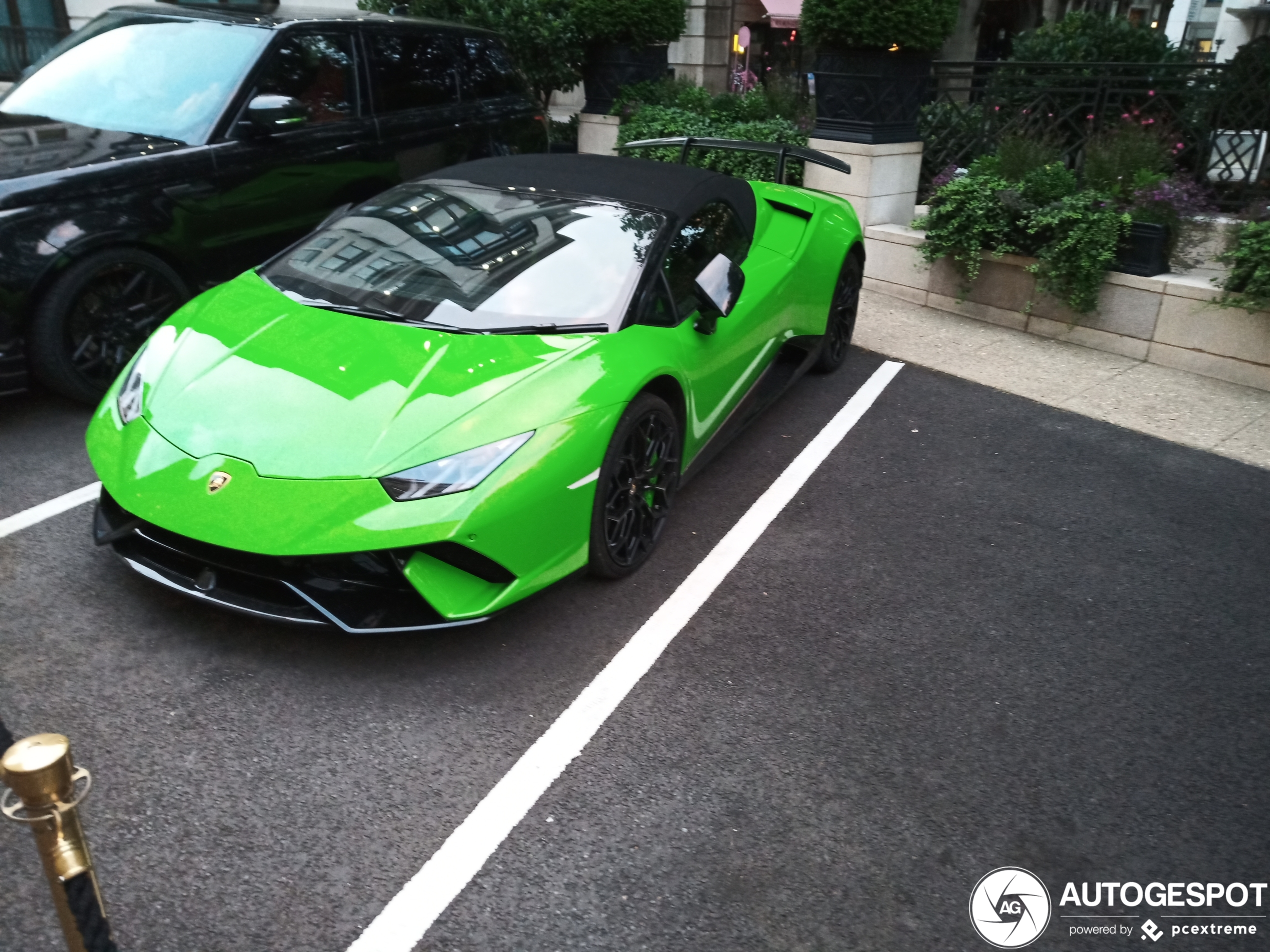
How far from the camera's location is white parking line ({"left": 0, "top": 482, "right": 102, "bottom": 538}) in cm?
384

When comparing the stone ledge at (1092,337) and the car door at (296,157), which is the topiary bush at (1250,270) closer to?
the stone ledge at (1092,337)

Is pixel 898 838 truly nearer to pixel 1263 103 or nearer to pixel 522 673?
pixel 522 673

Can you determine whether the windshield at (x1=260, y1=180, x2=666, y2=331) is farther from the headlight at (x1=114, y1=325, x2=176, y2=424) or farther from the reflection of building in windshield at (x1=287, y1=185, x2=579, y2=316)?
the headlight at (x1=114, y1=325, x2=176, y2=424)

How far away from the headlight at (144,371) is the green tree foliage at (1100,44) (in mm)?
8477

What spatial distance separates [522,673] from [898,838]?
1204mm

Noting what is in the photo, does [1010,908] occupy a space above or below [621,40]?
below

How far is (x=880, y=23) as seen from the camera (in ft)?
24.9

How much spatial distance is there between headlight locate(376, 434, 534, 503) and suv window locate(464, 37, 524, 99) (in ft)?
14.6

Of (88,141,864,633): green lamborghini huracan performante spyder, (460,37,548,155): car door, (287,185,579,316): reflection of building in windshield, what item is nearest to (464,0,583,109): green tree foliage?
(460,37,548,155): car door

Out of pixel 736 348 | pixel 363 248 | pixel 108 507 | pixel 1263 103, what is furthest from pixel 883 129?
pixel 108 507

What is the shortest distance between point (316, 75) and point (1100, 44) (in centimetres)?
747

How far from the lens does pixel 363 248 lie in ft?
13.4

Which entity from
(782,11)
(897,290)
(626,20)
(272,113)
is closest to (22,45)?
(626,20)

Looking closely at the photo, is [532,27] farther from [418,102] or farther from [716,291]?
[716,291]
